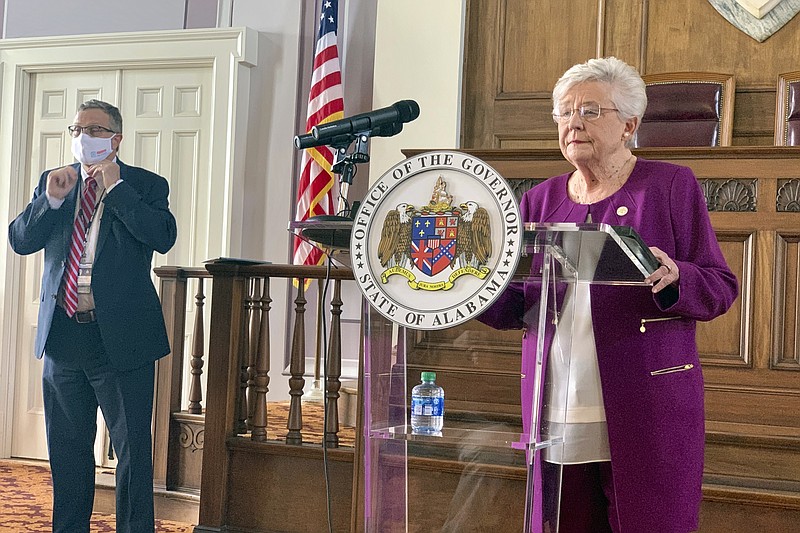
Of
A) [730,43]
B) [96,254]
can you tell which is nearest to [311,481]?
[96,254]

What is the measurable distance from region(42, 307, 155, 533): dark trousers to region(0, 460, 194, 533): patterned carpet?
→ 81cm

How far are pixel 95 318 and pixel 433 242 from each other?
6.40 feet

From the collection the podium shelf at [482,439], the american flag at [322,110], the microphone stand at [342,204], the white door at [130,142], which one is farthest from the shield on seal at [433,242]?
the white door at [130,142]

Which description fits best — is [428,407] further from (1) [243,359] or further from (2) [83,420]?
(1) [243,359]

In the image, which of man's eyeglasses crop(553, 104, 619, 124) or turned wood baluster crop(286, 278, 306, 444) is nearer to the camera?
man's eyeglasses crop(553, 104, 619, 124)

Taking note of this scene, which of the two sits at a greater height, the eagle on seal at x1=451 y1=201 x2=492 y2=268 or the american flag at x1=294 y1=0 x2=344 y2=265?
the american flag at x1=294 y1=0 x2=344 y2=265

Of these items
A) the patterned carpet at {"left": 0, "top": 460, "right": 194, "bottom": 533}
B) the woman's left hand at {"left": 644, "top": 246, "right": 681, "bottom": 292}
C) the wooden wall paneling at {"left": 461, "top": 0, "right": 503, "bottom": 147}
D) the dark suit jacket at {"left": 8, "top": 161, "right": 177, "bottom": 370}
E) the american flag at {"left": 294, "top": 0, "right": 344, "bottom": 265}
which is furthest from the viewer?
the american flag at {"left": 294, "top": 0, "right": 344, "bottom": 265}

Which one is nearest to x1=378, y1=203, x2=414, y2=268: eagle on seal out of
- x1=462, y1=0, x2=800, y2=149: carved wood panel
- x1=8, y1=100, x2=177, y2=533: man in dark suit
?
x1=8, y1=100, x2=177, y2=533: man in dark suit

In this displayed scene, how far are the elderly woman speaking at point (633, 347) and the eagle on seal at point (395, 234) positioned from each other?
331 millimetres

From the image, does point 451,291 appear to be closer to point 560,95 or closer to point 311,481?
point 560,95

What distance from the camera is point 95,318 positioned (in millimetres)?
3125

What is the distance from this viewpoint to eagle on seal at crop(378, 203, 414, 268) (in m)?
1.51

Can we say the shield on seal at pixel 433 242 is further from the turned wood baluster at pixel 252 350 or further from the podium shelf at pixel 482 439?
the turned wood baluster at pixel 252 350

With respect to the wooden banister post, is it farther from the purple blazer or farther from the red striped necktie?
the purple blazer
